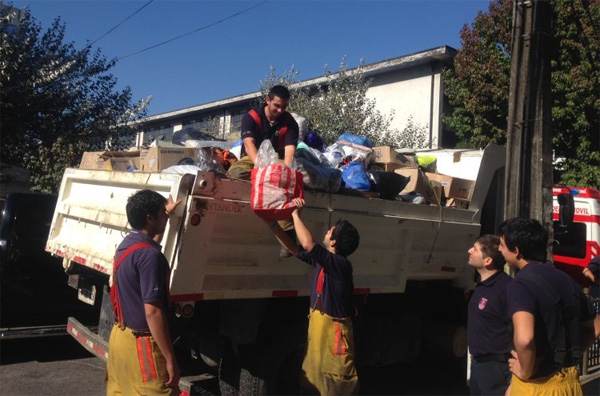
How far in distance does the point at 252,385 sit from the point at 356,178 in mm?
1894

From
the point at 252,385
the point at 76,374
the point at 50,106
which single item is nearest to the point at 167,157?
the point at 252,385

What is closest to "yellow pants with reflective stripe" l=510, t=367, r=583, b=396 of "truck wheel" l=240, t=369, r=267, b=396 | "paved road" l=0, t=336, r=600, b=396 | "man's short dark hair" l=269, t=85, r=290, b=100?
"truck wheel" l=240, t=369, r=267, b=396

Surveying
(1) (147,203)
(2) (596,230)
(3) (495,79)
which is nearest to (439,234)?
(1) (147,203)

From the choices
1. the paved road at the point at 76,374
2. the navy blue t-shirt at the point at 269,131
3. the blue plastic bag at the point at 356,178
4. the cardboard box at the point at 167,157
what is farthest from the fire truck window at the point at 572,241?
the cardboard box at the point at 167,157

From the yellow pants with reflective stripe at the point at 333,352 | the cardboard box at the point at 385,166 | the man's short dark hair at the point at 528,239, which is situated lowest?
the yellow pants with reflective stripe at the point at 333,352

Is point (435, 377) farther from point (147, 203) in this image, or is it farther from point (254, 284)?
point (147, 203)

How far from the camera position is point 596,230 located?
793 cm

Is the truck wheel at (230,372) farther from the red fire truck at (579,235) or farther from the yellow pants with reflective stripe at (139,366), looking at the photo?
the red fire truck at (579,235)

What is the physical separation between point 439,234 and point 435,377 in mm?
2321

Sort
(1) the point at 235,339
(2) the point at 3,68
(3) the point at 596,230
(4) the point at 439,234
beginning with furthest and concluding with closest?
(2) the point at 3,68
(3) the point at 596,230
(4) the point at 439,234
(1) the point at 235,339

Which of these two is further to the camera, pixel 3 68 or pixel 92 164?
pixel 3 68

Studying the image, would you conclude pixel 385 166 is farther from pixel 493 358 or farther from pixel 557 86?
pixel 557 86

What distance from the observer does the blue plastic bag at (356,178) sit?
492cm

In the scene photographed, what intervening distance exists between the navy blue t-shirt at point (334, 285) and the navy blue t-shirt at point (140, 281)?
108 cm
